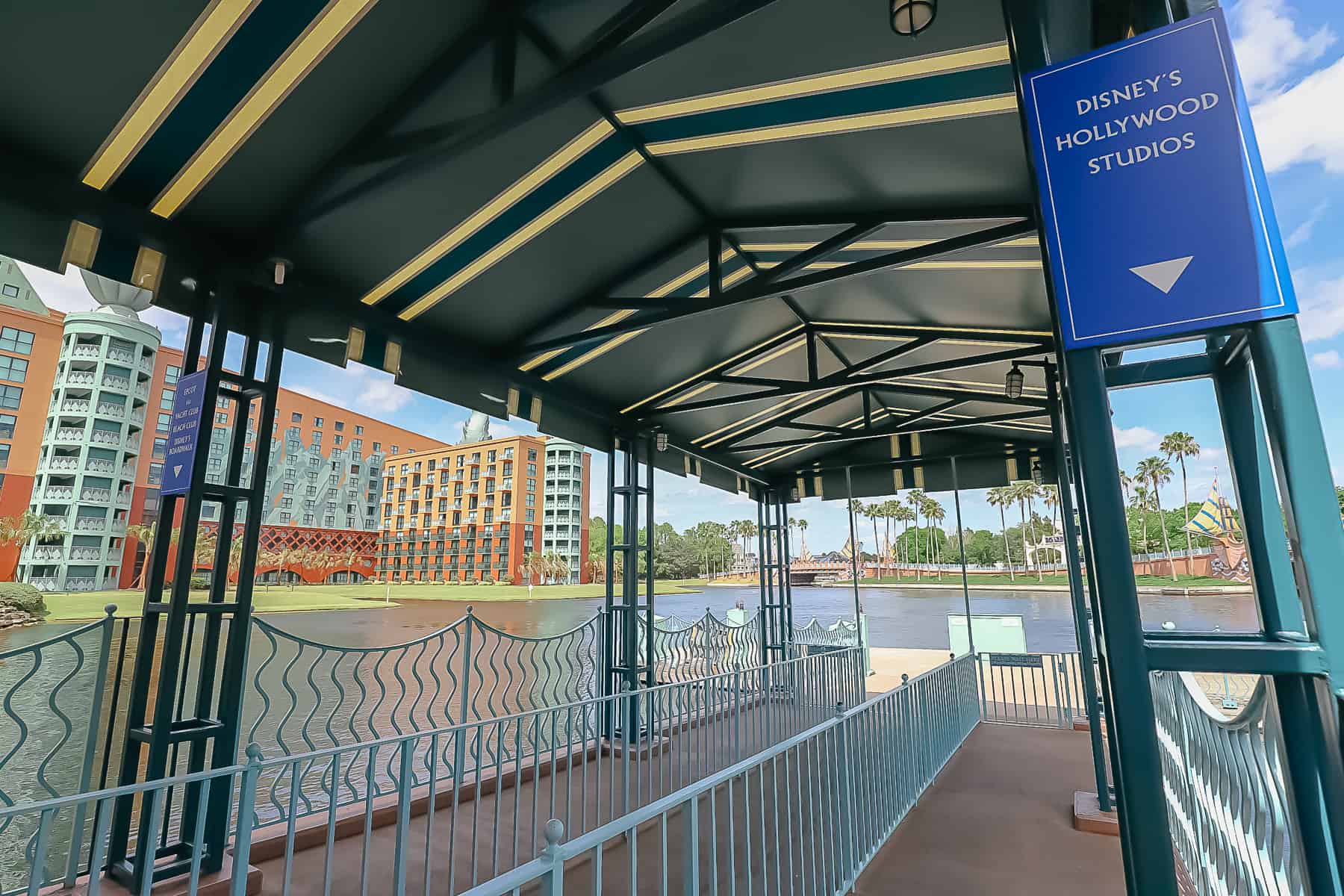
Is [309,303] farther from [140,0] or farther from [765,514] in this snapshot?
[765,514]

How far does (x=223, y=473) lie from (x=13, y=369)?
13491 mm

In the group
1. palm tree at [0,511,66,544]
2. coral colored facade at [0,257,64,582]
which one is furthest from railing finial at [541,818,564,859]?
palm tree at [0,511,66,544]

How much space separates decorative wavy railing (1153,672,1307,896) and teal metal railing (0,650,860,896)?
79.1 inches

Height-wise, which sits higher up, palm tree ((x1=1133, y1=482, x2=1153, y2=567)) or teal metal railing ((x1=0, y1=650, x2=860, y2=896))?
palm tree ((x1=1133, y1=482, x2=1153, y2=567))

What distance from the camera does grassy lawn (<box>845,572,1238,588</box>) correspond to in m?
1.37

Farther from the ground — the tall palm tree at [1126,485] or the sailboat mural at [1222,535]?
the tall palm tree at [1126,485]

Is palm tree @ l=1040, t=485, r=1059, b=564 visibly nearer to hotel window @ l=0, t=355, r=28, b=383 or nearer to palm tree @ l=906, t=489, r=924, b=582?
palm tree @ l=906, t=489, r=924, b=582

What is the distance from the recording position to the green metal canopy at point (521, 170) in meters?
2.22

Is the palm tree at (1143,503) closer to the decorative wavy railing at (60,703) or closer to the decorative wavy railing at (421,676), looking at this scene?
the decorative wavy railing at (421,676)

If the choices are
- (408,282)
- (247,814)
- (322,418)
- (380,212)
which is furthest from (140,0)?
(322,418)

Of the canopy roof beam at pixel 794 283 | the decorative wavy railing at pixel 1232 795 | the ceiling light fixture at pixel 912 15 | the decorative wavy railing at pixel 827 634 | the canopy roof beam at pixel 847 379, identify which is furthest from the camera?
the decorative wavy railing at pixel 827 634

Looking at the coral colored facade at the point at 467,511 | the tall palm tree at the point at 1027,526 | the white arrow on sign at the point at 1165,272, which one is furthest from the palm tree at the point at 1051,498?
the coral colored facade at the point at 467,511

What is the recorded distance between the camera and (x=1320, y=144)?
4.76 m

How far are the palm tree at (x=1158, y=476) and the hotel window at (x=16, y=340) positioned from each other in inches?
676
